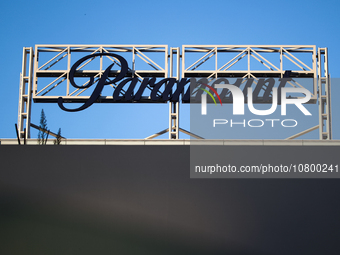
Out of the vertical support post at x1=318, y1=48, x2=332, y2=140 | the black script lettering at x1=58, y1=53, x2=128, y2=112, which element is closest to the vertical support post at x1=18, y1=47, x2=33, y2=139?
the black script lettering at x1=58, y1=53, x2=128, y2=112

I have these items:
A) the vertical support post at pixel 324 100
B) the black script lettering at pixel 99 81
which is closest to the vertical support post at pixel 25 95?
the black script lettering at pixel 99 81

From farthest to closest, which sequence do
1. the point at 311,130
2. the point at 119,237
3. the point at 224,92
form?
the point at 224,92
the point at 311,130
the point at 119,237

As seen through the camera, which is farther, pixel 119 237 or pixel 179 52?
pixel 179 52

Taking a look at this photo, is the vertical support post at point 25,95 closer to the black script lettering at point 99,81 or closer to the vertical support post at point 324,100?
the black script lettering at point 99,81

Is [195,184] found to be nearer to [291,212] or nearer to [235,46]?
[291,212]

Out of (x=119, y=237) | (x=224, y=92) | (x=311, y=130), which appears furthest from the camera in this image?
(x=224, y=92)

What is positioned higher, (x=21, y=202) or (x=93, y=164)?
(x=93, y=164)

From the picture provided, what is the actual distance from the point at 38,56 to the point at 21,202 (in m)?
5.98

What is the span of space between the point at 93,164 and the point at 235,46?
20.9 ft

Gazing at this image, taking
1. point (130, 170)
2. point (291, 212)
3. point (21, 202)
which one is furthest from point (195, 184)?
point (21, 202)

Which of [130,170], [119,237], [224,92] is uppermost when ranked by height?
[224,92]

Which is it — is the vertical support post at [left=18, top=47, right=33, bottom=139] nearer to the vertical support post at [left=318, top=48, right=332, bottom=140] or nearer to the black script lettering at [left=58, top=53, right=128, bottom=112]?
the black script lettering at [left=58, top=53, right=128, bottom=112]

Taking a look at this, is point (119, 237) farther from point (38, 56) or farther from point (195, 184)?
point (38, 56)

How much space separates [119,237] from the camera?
8.12m
